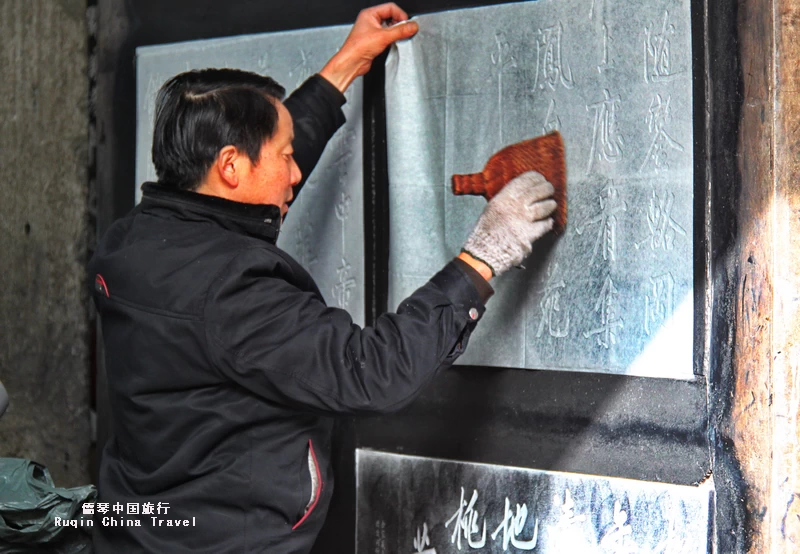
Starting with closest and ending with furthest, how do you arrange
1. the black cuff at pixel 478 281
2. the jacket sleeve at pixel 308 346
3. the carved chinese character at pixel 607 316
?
the jacket sleeve at pixel 308 346 → the black cuff at pixel 478 281 → the carved chinese character at pixel 607 316

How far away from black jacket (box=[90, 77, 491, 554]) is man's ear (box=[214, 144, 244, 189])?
67 mm

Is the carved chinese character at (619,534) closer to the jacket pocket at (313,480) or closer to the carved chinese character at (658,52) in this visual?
the jacket pocket at (313,480)

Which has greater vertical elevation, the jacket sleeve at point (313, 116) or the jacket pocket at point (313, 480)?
the jacket sleeve at point (313, 116)

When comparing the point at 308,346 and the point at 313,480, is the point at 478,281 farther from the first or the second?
the point at 313,480

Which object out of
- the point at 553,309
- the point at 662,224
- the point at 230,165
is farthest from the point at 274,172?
the point at 662,224

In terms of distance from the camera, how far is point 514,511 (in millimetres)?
2375

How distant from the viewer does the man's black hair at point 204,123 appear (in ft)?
6.54

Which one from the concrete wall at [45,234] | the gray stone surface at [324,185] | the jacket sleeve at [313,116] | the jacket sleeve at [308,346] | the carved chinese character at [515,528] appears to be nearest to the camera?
the jacket sleeve at [308,346]

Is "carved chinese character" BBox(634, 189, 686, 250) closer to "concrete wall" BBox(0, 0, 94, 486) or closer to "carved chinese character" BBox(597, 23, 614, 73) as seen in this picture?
"carved chinese character" BBox(597, 23, 614, 73)

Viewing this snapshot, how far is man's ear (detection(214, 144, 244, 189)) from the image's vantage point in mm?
1999

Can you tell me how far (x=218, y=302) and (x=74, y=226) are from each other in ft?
6.25

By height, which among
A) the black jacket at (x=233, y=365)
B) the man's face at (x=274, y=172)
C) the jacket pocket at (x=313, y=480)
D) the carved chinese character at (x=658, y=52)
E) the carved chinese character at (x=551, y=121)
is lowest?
the jacket pocket at (x=313, y=480)

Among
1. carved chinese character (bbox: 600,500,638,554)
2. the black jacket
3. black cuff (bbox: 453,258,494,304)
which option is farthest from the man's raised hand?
carved chinese character (bbox: 600,500,638,554)

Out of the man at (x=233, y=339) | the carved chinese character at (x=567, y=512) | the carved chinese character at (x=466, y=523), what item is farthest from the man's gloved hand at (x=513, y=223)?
the carved chinese character at (x=466, y=523)
